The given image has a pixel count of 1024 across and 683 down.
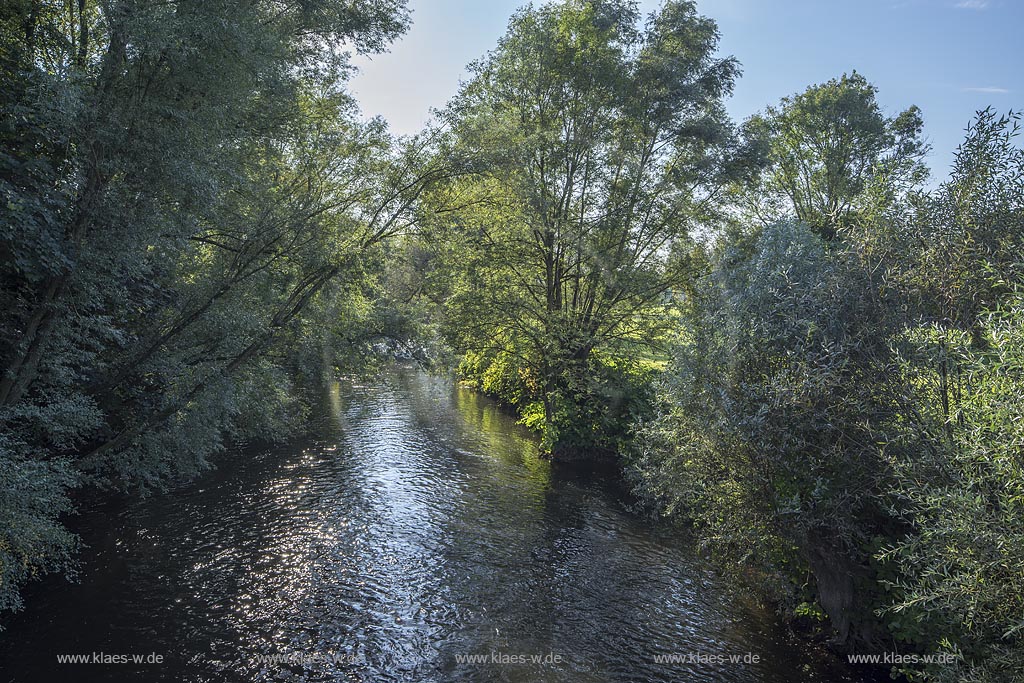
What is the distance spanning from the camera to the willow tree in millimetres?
24719

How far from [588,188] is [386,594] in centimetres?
1883

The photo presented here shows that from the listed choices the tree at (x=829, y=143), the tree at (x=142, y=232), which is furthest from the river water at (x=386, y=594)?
the tree at (x=829, y=143)

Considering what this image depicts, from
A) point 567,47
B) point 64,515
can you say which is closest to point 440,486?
point 64,515

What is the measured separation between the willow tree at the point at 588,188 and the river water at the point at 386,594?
276 inches

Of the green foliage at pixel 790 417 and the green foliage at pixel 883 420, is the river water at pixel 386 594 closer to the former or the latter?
the green foliage at pixel 790 417

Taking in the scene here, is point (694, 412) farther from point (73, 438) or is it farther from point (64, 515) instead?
point (64, 515)

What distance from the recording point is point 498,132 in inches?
912

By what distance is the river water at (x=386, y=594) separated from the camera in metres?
10.5

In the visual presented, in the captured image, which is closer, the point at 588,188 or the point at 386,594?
the point at 386,594

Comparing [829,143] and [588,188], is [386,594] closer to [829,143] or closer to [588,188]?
[588,188]

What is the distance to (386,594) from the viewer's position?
13.0 meters

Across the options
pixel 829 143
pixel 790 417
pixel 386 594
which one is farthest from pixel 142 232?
pixel 829 143

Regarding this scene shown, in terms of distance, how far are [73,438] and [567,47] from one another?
2197 centimetres

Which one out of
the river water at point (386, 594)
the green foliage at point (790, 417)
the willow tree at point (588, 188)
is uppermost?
the willow tree at point (588, 188)
